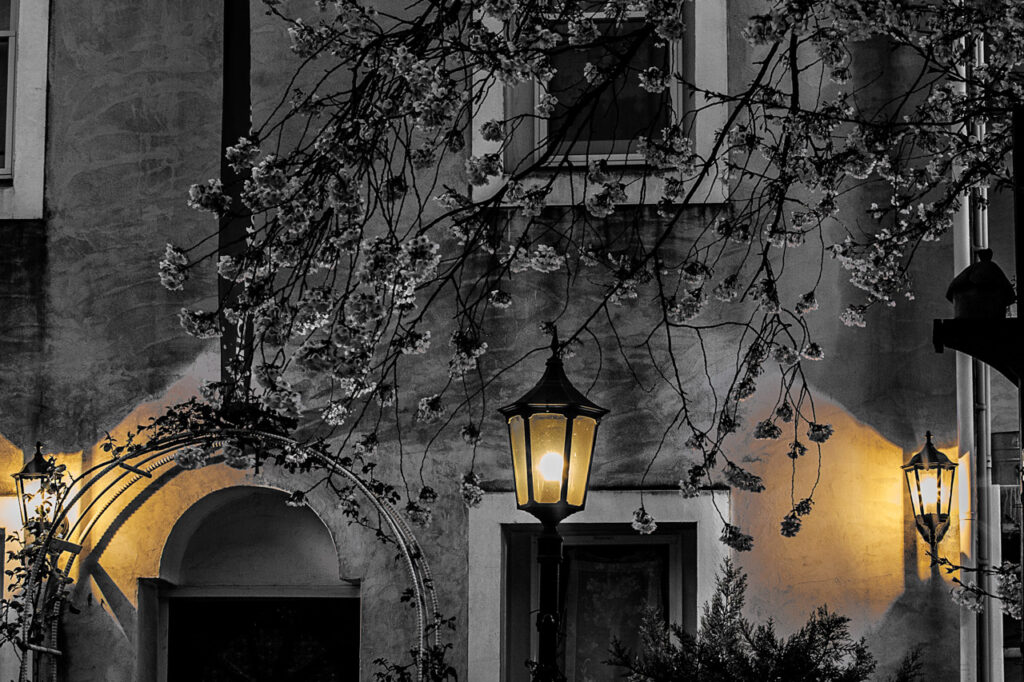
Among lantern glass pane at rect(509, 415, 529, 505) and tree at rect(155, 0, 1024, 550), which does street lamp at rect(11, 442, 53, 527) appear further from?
lantern glass pane at rect(509, 415, 529, 505)

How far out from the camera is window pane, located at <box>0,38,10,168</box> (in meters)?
10.5

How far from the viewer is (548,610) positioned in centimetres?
702

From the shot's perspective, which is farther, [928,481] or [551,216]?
[551,216]

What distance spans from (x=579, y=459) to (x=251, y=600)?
372 cm

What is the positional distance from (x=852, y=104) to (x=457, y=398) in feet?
9.53

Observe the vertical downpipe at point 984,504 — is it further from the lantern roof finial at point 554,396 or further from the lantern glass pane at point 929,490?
the lantern roof finial at point 554,396

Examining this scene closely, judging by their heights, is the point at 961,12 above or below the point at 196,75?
below

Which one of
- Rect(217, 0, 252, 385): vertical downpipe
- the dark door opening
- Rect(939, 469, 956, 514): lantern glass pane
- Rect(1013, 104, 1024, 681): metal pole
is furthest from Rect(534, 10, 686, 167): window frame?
Rect(1013, 104, 1024, 681): metal pole

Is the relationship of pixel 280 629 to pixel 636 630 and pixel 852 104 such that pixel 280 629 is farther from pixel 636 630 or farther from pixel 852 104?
pixel 852 104

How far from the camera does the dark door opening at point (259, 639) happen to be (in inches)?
400

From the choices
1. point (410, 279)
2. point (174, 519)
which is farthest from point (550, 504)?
point (174, 519)

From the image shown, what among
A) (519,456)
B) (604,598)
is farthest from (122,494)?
(519,456)

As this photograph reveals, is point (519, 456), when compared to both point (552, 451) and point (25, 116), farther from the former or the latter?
point (25, 116)

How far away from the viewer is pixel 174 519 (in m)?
9.81
